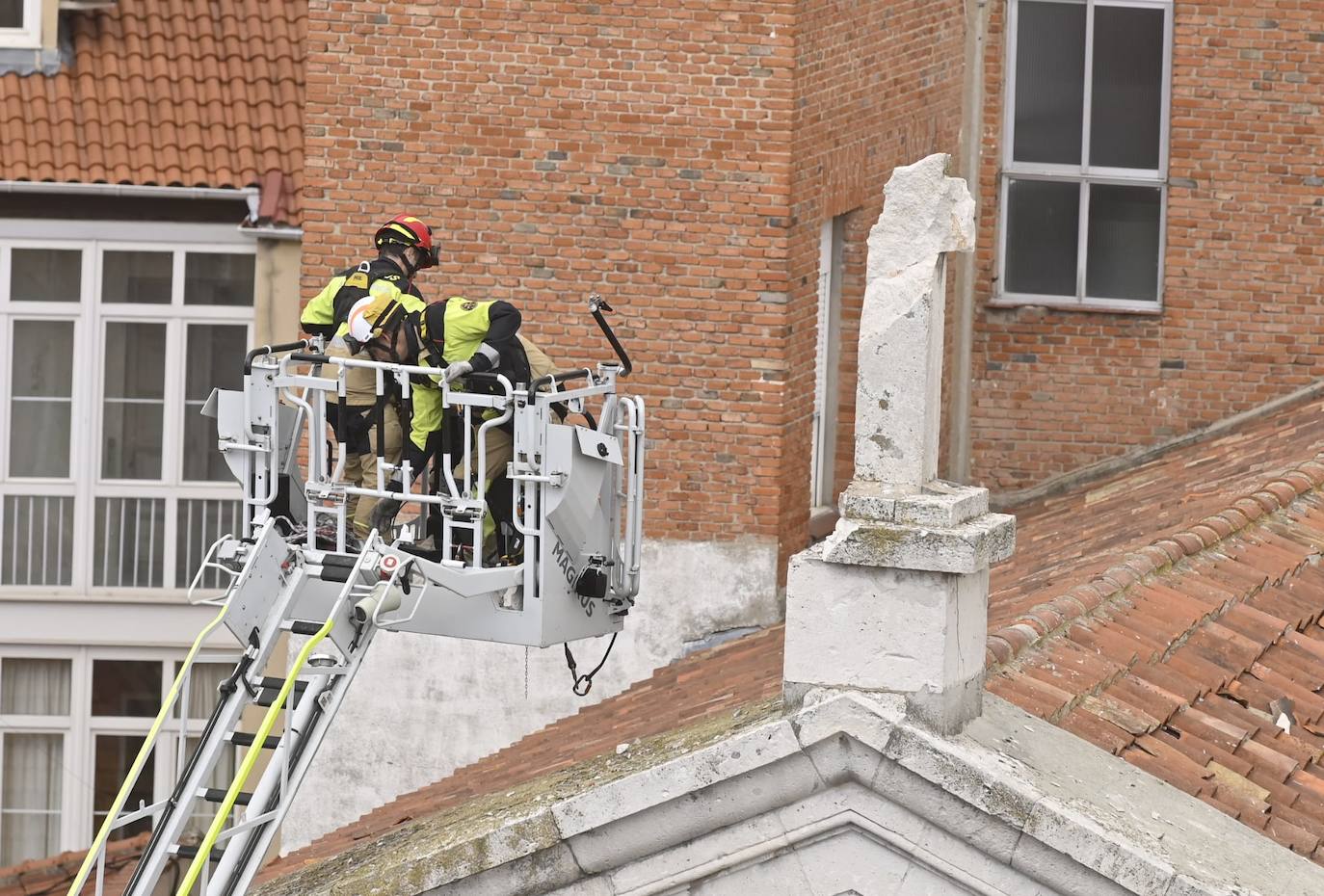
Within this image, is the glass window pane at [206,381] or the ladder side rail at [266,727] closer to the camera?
the ladder side rail at [266,727]

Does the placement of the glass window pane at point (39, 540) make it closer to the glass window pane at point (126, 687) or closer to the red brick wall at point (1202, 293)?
the glass window pane at point (126, 687)

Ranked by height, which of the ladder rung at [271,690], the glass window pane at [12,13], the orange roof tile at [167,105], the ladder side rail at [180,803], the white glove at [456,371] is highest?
the glass window pane at [12,13]

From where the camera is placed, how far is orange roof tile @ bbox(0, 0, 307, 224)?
56.2 ft

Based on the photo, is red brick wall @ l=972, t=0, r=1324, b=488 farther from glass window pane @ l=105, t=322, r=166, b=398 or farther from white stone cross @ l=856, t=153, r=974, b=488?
white stone cross @ l=856, t=153, r=974, b=488

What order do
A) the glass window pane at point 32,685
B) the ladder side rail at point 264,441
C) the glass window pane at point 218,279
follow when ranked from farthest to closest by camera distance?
the glass window pane at point 32,685
the glass window pane at point 218,279
the ladder side rail at point 264,441

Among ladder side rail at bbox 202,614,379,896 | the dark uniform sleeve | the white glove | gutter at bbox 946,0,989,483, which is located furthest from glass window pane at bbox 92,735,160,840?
ladder side rail at bbox 202,614,379,896

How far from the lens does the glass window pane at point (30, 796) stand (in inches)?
763

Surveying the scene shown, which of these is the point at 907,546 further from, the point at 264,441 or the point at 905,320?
the point at 264,441

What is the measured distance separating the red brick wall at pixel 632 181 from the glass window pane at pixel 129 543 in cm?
427

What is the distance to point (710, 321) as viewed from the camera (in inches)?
611

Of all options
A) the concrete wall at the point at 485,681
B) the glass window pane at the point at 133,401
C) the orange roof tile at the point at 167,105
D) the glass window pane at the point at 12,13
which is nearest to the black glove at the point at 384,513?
the concrete wall at the point at 485,681

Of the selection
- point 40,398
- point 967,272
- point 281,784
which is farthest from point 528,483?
point 40,398

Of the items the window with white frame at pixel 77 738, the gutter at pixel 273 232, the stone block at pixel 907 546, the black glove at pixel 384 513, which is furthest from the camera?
the window with white frame at pixel 77 738

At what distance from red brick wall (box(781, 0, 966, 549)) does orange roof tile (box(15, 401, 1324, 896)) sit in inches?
79.2
